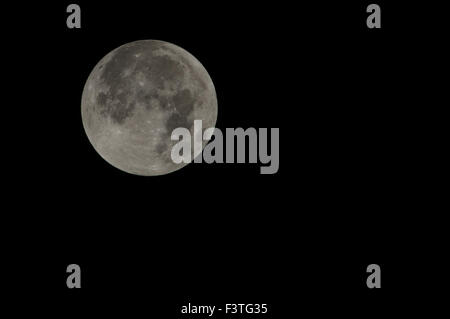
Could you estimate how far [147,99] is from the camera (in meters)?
4.80

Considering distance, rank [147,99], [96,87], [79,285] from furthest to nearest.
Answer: [79,285] → [96,87] → [147,99]

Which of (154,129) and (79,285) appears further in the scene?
(79,285)

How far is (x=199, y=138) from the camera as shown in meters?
5.30

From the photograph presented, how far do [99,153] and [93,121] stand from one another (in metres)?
0.49

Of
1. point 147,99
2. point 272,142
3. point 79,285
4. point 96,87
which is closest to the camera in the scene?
point 147,99

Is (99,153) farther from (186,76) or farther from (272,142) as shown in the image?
(272,142)

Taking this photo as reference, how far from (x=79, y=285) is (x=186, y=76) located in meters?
2.94
